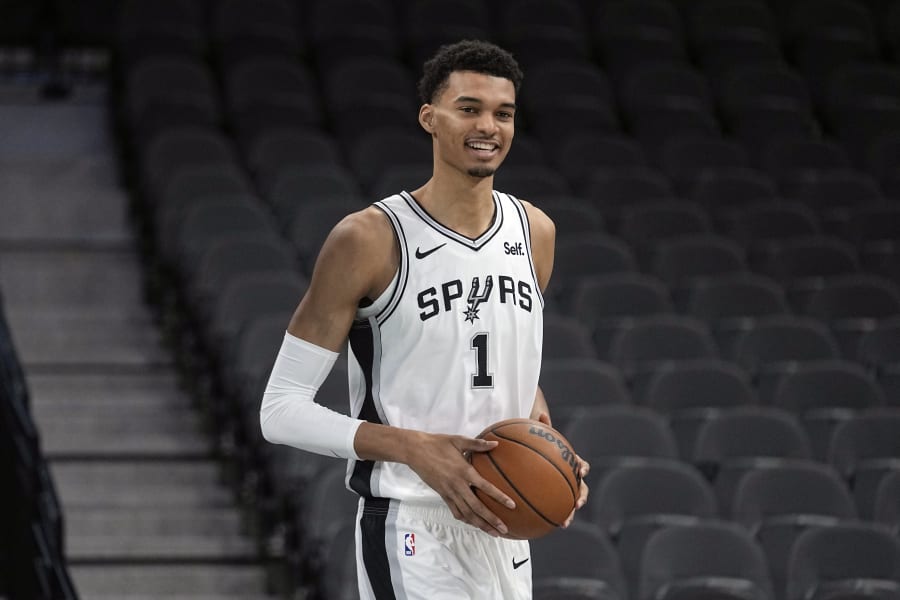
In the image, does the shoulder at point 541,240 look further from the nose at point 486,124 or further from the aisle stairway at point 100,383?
the aisle stairway at point 100,383

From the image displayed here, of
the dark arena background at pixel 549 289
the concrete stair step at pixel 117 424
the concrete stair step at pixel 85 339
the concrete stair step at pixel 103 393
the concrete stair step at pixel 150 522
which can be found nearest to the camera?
the dark arena background at pixel 549 289

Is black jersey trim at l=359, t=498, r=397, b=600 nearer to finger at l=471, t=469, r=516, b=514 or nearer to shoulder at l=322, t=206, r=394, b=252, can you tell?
finger at l=471, t=469, r=516, b=514

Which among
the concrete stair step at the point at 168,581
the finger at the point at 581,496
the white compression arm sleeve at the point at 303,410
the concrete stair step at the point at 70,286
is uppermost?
the concrete stair step at the point at 70,286

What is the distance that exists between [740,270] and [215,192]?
8.69ft

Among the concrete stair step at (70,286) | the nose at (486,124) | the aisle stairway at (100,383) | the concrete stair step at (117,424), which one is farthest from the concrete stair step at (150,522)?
the nose at (486,124)

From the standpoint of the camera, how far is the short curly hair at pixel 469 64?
9.23 ft

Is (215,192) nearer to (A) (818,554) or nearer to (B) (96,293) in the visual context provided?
(B) (96,293)

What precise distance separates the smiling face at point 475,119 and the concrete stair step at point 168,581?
338 cm

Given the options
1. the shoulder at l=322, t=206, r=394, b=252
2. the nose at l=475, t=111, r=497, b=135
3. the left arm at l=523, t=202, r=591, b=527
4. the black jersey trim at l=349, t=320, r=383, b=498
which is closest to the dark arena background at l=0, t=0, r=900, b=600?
the left arm at l=523, t=202, r=591, b=527

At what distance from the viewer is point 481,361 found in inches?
111

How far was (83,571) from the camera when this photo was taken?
5812 mm

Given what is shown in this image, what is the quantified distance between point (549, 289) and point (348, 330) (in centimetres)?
443

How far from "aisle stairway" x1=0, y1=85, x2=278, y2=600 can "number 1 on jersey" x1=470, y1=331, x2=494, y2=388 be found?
3.24 meters

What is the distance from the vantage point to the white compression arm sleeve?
2773 mm
